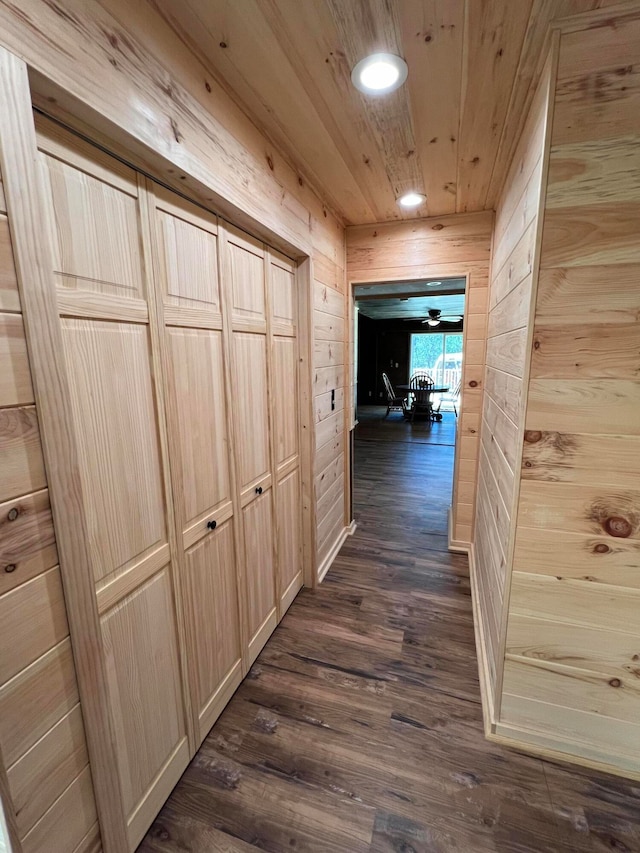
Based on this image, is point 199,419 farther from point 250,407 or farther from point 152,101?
point 152,101

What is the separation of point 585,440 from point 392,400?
29.0 ft

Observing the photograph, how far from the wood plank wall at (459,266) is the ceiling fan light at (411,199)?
274 mm

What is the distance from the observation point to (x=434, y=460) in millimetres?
5512

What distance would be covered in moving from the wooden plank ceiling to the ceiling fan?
6859 millimetres

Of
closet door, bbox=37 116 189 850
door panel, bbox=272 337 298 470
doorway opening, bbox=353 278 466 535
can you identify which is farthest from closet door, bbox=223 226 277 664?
doorway opening, bbox=353 278 466 535

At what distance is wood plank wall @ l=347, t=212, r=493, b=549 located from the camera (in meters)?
2.63

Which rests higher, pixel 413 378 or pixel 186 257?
pixel 186 257

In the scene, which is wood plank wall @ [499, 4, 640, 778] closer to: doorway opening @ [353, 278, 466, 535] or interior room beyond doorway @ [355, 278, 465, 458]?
doorway opening @ [353, 278, 466, 535]

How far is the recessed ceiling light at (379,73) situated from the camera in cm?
122

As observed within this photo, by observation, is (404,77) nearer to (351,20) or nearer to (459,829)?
(351,20)

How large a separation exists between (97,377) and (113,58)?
0.77 meters

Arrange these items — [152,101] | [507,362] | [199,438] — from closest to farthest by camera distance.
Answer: [152,101]
[199,438]
[507,362]

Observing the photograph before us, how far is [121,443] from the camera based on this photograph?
1068mm

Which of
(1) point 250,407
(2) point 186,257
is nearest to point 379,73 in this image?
(2) point 186,257
